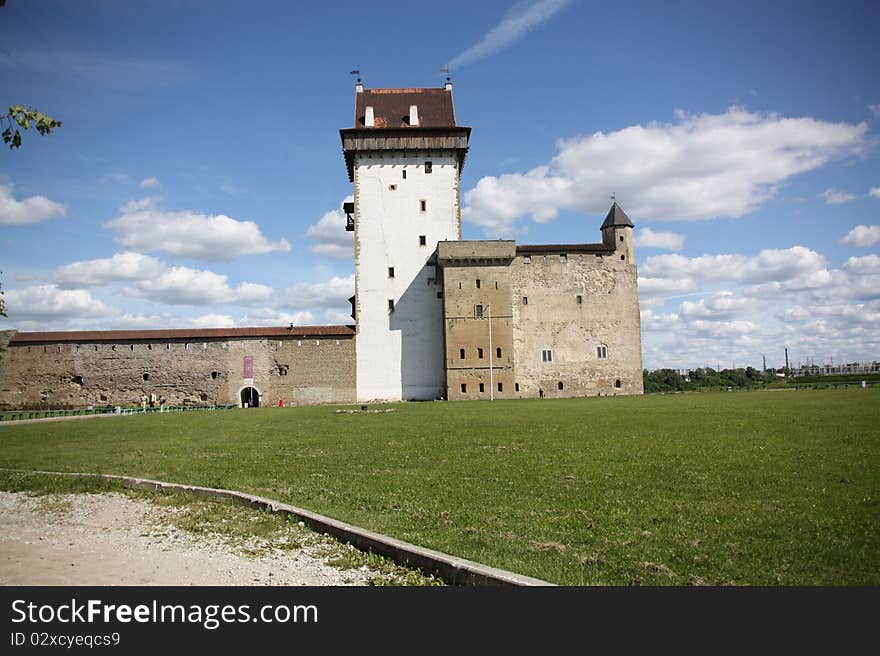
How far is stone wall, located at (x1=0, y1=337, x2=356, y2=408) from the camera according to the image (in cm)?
4166

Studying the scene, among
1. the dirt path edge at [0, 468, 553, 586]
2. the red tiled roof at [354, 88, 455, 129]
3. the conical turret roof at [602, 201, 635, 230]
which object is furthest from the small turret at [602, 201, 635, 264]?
the dirt path edge at [0, 468, 553, 586]

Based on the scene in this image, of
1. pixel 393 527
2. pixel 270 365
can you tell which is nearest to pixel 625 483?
pixel 393 527

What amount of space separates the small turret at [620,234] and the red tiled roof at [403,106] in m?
13.9

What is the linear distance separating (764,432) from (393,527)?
1187 centimetres

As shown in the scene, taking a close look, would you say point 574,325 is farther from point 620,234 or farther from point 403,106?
point 403,106

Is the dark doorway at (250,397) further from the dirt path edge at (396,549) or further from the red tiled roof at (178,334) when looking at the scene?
the dirt path edge at (396,549)

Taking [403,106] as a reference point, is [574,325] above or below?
below

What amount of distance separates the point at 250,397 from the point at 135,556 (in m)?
38.9

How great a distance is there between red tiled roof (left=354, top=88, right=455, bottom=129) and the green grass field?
34547 mm

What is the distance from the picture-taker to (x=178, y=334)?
43.0m

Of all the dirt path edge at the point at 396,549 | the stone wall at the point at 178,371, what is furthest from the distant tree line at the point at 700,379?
the dirt path edge at the point at 396,549

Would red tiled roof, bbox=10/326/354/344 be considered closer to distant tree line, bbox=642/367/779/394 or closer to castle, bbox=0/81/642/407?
castle, bbox=0/81/642/407

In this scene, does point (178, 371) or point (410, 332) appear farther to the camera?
point (410, 332)

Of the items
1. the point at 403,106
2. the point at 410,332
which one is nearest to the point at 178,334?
the point at 410,332
